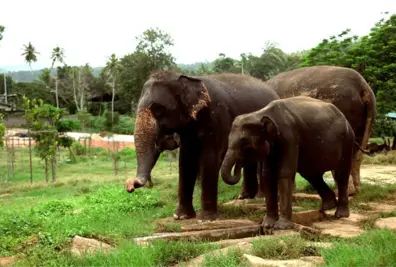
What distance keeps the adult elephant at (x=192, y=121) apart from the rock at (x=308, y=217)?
1114 millimetres

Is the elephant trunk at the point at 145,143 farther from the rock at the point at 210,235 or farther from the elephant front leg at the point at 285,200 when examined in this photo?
the elephant front leg at the point at 285,200

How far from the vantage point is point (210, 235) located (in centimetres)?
579

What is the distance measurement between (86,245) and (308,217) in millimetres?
3044

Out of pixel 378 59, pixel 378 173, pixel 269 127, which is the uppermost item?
pixel 378 59

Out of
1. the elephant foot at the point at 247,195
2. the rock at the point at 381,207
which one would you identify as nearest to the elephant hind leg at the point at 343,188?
the rock at the point at 381,207

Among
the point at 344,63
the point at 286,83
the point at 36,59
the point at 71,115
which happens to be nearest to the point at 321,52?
the point at 344,63

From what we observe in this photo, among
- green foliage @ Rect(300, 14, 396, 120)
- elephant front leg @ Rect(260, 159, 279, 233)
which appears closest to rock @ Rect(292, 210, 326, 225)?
elephant front leg @ Rect(260, 159, 279, 233)

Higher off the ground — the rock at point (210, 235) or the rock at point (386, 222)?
the rock at point (386, 222)

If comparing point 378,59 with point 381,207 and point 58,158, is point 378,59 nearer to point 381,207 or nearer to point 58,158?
point 381,207

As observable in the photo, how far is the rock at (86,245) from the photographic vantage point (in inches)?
203

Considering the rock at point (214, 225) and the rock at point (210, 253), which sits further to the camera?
the rock at point (214, 225)

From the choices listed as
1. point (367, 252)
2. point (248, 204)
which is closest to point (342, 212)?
point (248, 204)

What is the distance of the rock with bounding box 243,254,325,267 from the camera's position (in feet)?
14.3

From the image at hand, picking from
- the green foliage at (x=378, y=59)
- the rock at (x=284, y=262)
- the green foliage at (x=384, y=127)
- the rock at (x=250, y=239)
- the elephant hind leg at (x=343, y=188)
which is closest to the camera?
the rock at (x=284, y=262)
